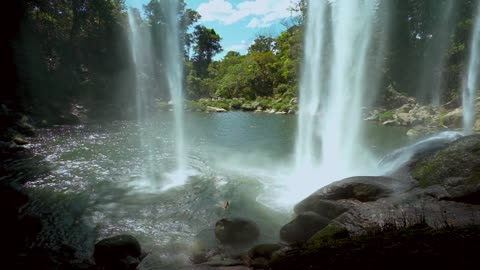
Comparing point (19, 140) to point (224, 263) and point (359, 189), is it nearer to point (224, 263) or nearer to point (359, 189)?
point (224, 263)

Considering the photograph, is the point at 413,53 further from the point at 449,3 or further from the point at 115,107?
the point at 115,107

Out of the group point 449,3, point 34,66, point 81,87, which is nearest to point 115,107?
point 81,87

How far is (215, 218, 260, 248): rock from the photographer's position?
718 centimetres

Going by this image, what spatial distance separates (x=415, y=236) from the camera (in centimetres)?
317

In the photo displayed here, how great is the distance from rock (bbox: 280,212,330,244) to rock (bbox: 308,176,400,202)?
841 mm

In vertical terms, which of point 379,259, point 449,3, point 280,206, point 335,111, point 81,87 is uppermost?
point 449,3

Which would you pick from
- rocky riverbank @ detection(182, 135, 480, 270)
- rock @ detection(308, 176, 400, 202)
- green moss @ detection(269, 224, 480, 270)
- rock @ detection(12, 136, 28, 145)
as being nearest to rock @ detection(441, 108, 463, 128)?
rocky riverbank @ detection(182, 135, 480, 270)

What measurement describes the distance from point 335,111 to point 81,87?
2846cm

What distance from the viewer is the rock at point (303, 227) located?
272 inches

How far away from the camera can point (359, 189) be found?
25.9 ft

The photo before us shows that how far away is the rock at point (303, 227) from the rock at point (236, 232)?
0.76 meters

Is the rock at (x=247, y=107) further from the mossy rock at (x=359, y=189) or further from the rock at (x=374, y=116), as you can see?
the mossy rock at (x=359, y=189)

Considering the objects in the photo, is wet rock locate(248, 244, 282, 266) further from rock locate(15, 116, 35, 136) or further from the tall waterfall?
rock locate(15, 116, 35, 136)

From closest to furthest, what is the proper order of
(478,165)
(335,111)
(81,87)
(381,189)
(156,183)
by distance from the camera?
(478,165) < (381,189) < (156,183) < (335,111) < (81,87)
